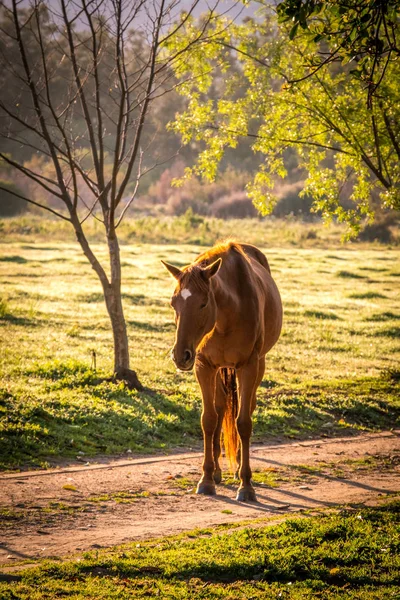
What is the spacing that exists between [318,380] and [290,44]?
6571 mm

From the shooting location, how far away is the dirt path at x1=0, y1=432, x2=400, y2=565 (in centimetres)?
600

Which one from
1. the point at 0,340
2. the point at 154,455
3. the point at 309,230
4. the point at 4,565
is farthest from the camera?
the point at 309,230

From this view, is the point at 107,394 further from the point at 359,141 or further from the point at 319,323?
the point at 319,323

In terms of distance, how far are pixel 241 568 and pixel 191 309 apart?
2.43 metres

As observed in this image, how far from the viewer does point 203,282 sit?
6816 mm

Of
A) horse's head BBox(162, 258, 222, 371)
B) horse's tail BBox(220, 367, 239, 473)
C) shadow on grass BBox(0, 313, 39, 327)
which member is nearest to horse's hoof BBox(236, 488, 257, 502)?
horse's tail BBox(220, 367, 239, 473)

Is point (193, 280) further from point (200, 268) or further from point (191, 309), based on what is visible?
point (191, 309)

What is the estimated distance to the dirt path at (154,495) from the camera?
236 inches

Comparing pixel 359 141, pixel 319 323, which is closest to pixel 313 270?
pixel 319 323

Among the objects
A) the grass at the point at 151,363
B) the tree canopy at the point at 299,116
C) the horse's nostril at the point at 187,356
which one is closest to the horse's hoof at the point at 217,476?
the grass at the point at 151,363

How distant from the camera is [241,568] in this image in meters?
4.99

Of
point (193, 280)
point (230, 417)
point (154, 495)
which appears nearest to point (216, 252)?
point (193, 280)

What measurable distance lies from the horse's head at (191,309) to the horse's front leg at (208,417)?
84 cm

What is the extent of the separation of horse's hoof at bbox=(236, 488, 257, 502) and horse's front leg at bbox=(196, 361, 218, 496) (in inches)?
13.5
